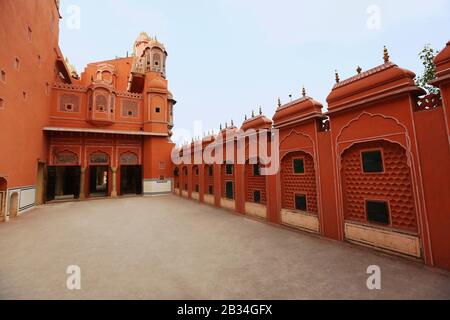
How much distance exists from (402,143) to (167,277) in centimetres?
571

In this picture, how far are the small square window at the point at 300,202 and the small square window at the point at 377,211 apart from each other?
6.35 ft

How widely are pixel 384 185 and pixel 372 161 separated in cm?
65

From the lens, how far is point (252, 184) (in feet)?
31.5

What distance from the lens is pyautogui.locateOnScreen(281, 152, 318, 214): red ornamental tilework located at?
6.89 metres

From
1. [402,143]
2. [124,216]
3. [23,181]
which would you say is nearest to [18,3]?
[23,181]

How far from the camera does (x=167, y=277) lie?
3.90m

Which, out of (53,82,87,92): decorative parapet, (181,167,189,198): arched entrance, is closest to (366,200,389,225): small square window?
(181,167,189,198): arched entrance

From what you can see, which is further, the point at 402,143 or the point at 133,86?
the point at 133,86

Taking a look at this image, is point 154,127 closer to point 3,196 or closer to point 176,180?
point 176,180

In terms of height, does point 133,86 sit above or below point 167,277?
above

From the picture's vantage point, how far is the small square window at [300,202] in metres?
7.11
